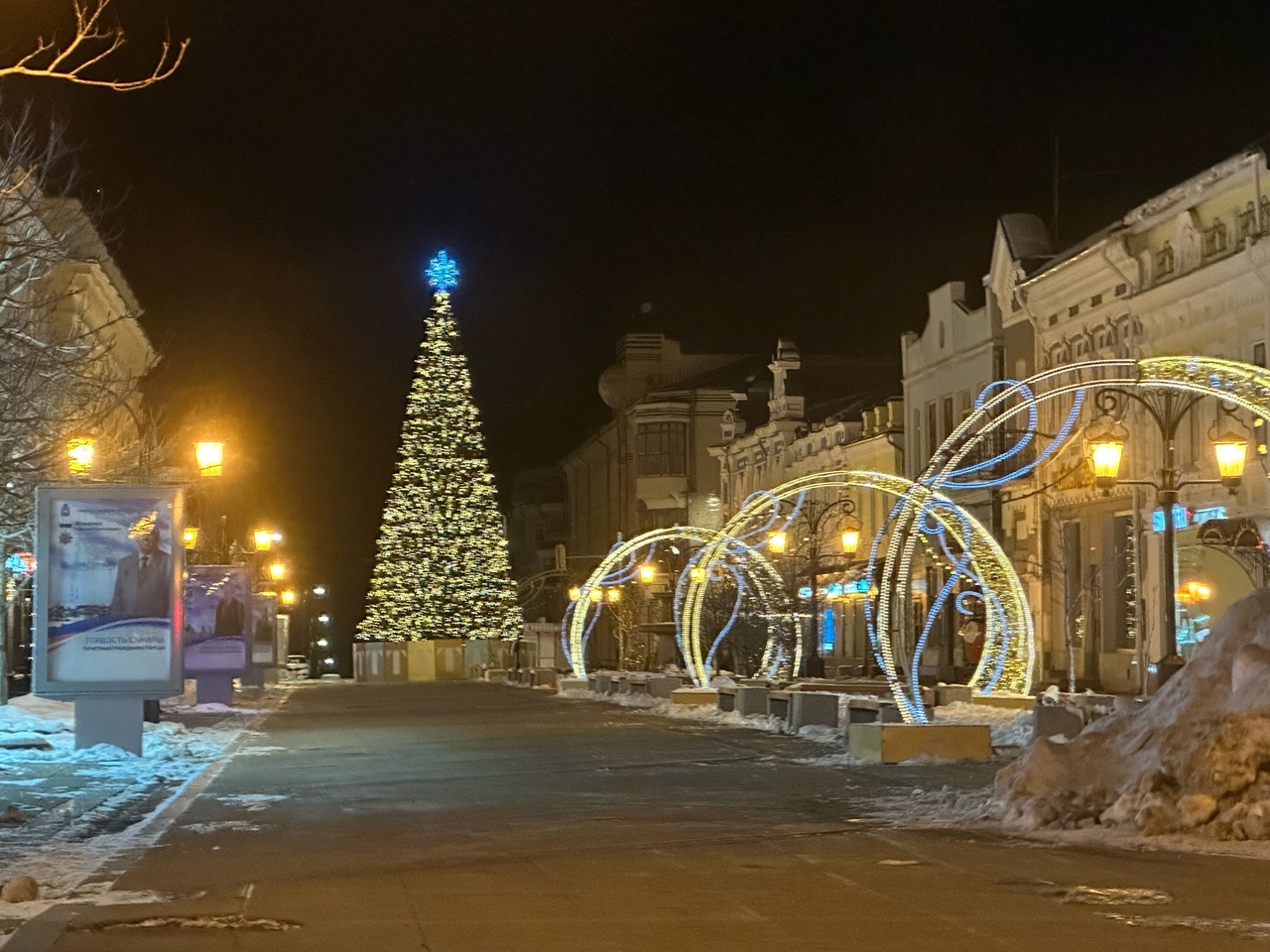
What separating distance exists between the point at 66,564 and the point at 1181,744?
13.2 meters

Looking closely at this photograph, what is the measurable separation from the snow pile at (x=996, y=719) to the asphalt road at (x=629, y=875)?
3558mm

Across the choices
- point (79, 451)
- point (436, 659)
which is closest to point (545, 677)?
point (436, 659)

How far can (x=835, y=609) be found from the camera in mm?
65500

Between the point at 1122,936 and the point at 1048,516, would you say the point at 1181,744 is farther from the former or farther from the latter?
the point at 1048,516

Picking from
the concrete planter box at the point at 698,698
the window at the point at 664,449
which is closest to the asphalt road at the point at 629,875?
the concrete planter box at the point at 698,698

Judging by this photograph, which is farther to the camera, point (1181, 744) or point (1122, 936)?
point (1181, 744)

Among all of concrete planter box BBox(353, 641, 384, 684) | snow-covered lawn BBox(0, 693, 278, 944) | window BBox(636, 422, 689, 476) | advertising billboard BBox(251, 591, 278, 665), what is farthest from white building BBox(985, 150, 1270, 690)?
window BBox(636, 422, 689, 476)

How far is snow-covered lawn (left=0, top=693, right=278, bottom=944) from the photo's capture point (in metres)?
11.6

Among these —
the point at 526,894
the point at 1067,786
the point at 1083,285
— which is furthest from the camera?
the point at 1083,285

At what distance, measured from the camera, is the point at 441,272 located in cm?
7531

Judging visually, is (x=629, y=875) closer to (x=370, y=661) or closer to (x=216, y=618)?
(x=216, y=618)

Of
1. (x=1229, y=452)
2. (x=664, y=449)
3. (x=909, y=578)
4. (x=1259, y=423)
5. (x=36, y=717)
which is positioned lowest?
(x=36, y=717)

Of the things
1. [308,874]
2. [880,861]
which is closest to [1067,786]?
[880,861]

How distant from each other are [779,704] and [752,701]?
5.34 feet
